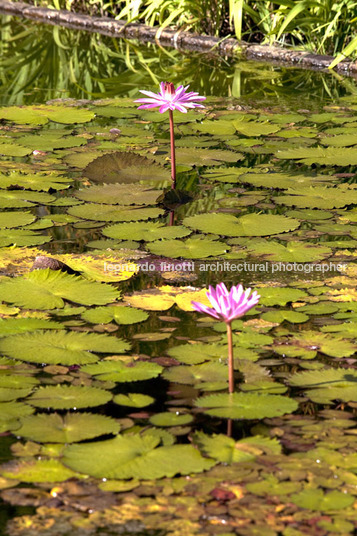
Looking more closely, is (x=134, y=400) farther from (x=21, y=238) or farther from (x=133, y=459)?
(x=21, y=238)

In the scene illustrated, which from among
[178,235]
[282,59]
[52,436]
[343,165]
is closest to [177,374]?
[52,436]

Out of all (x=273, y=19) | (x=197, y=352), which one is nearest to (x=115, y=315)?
(x=197, y=352)

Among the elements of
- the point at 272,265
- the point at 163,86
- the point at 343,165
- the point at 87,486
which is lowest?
the point at 87,486

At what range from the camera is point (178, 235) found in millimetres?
3094

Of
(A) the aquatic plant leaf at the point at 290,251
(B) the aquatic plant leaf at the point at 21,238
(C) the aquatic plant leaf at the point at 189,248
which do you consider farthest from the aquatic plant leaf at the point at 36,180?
(A) the aquatic plant leaf at the point at 290,251

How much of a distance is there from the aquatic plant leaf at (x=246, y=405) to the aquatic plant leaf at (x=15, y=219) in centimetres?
147

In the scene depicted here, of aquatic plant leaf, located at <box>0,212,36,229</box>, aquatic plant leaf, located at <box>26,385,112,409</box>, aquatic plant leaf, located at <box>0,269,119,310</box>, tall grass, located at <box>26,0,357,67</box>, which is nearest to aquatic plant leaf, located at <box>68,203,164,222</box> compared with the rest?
aquatic plant leaf, located at <box>0,212,36,229</box>

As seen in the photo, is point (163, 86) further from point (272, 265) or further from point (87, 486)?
point (87, 486)

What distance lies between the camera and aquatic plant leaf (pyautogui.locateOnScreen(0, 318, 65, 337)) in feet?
7.63

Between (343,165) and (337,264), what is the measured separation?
1182mm

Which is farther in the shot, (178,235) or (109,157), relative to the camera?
(109,157)

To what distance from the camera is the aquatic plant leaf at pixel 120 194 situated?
3.48m

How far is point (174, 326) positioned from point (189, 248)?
1.97ft

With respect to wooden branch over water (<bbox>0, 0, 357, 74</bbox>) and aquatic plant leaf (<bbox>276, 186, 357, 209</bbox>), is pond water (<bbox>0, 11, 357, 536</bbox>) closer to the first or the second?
aquatic plant leaf (<bbox>276, 186, 357, 209</bbox>)
